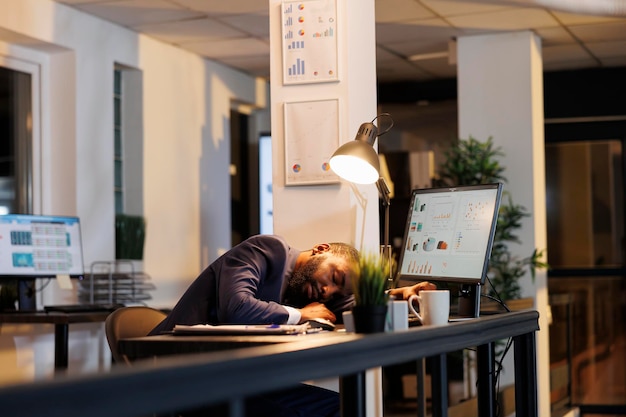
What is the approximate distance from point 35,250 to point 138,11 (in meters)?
1.89

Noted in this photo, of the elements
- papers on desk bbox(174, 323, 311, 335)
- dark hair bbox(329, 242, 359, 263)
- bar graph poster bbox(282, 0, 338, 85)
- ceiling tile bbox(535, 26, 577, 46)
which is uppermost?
ceiling tile bbox(535, 26, 577, 46)

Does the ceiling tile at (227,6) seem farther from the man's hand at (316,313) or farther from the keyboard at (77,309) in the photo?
the man's hand at (316,313)

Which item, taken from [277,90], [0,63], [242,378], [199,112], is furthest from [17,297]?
[242,378]

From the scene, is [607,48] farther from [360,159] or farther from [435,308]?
[435,308]

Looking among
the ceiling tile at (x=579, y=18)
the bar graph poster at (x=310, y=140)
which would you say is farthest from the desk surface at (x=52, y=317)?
the ceiling tile at (x=579, y=18)

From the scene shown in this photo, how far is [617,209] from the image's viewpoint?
30.1 ft

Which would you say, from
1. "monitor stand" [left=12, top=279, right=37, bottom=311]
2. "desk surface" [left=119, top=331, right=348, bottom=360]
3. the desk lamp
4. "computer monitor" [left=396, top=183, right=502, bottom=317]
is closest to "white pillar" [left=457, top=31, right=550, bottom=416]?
"monitor stand" [left=12, top=279, right=37, bottom=311]

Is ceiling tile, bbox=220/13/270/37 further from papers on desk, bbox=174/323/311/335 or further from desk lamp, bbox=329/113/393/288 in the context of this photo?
papers on desk, bbox=174/323/311/335

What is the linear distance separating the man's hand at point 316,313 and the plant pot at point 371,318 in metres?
0.82

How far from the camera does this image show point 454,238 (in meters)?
3.56

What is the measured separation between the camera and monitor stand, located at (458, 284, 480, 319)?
3.38 meters

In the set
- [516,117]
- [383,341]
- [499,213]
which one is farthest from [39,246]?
[383,341]

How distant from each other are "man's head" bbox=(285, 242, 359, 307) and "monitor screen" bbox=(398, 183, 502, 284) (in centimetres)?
27

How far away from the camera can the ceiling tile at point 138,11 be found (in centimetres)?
657
